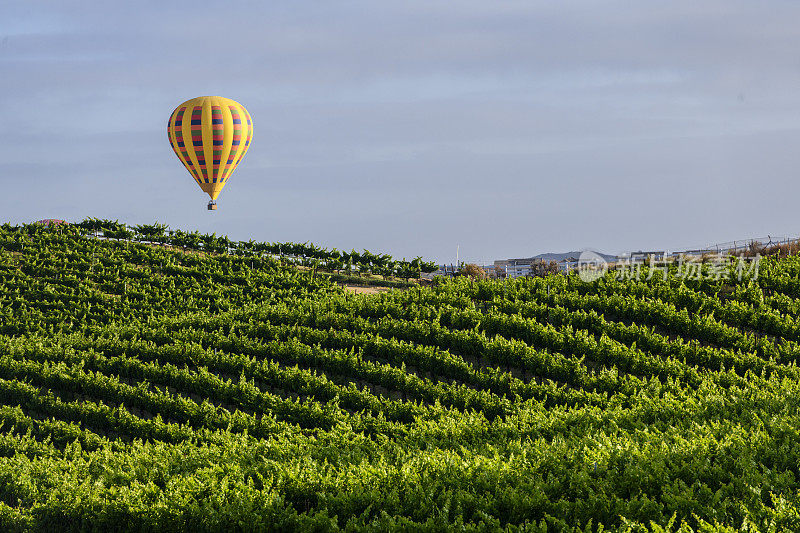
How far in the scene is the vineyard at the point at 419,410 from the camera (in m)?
9.67

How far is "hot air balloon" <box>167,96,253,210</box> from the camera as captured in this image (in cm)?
4147

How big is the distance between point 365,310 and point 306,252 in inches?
683

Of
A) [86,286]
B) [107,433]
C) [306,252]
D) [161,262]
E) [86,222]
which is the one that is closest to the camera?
[107,433]

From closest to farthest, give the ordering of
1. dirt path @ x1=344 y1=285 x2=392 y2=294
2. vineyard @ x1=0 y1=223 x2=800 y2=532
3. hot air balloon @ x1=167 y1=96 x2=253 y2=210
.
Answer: vineyard @ x1=0 y1=223 x2=800 y2=532 < dirt path @ x1=344 y1=285 x2=392 y2=294 < hot air balloon @ x1=167 y1=96 x2=253 y2=210

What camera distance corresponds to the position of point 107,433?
18531mm

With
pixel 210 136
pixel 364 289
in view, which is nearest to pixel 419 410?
pixel 364 289

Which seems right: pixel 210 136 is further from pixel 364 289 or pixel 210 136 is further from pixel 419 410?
pixel 419 410

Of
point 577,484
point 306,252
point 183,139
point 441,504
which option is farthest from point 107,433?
point 183,139

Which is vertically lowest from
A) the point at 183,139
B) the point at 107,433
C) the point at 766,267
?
the point at 107,433

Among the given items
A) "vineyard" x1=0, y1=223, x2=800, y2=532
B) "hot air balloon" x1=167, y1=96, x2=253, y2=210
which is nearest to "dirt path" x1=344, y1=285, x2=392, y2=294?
"vineyard" x1=0, y1=223, x2=800, y2=532

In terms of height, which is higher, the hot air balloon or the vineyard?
the hot air balloon

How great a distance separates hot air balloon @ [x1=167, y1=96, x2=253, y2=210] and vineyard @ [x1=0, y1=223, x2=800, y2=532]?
1206 centimetres

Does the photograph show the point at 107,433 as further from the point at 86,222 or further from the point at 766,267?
the point at 86,222

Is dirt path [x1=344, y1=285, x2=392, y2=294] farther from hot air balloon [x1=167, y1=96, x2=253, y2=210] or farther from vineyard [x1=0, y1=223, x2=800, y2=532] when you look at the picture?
→ hot air balloon [x1=167, y1=96, x2=253, y2=210]
